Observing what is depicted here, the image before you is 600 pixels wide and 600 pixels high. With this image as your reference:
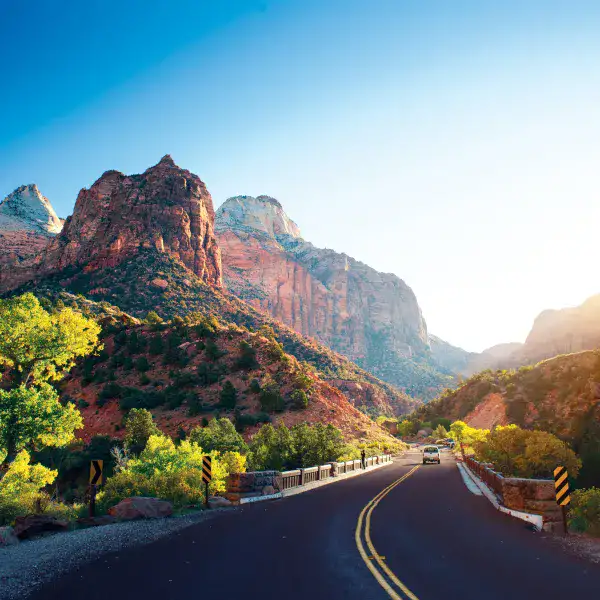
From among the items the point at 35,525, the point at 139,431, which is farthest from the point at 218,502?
the point at 139,431

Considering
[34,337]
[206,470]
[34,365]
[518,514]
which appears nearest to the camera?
[518,514]

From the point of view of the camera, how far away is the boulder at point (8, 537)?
34.0 feet

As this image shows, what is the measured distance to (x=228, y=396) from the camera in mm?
55062

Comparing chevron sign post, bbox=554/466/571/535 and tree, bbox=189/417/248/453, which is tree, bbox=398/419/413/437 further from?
chevron sign post, bbox=554/466/571/535

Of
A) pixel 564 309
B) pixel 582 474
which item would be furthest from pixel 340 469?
pixel 564 309

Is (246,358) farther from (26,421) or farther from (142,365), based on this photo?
(26,421)

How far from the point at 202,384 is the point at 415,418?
182ft

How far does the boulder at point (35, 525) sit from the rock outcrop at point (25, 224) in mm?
131269

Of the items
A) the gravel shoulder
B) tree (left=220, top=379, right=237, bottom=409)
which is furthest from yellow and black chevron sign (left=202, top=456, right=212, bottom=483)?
tree (left=220, top=379, right=237, bottom=409)

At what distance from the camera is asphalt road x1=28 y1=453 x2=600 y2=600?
6867 mm

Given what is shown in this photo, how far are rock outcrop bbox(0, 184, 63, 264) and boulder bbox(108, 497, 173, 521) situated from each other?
427ft

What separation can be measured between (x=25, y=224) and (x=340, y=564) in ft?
642

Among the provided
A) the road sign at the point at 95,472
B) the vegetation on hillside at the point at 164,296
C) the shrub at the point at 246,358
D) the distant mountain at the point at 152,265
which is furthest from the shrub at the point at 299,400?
the road sign at the point at 95,472

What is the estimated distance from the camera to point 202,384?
60312 millimetres
